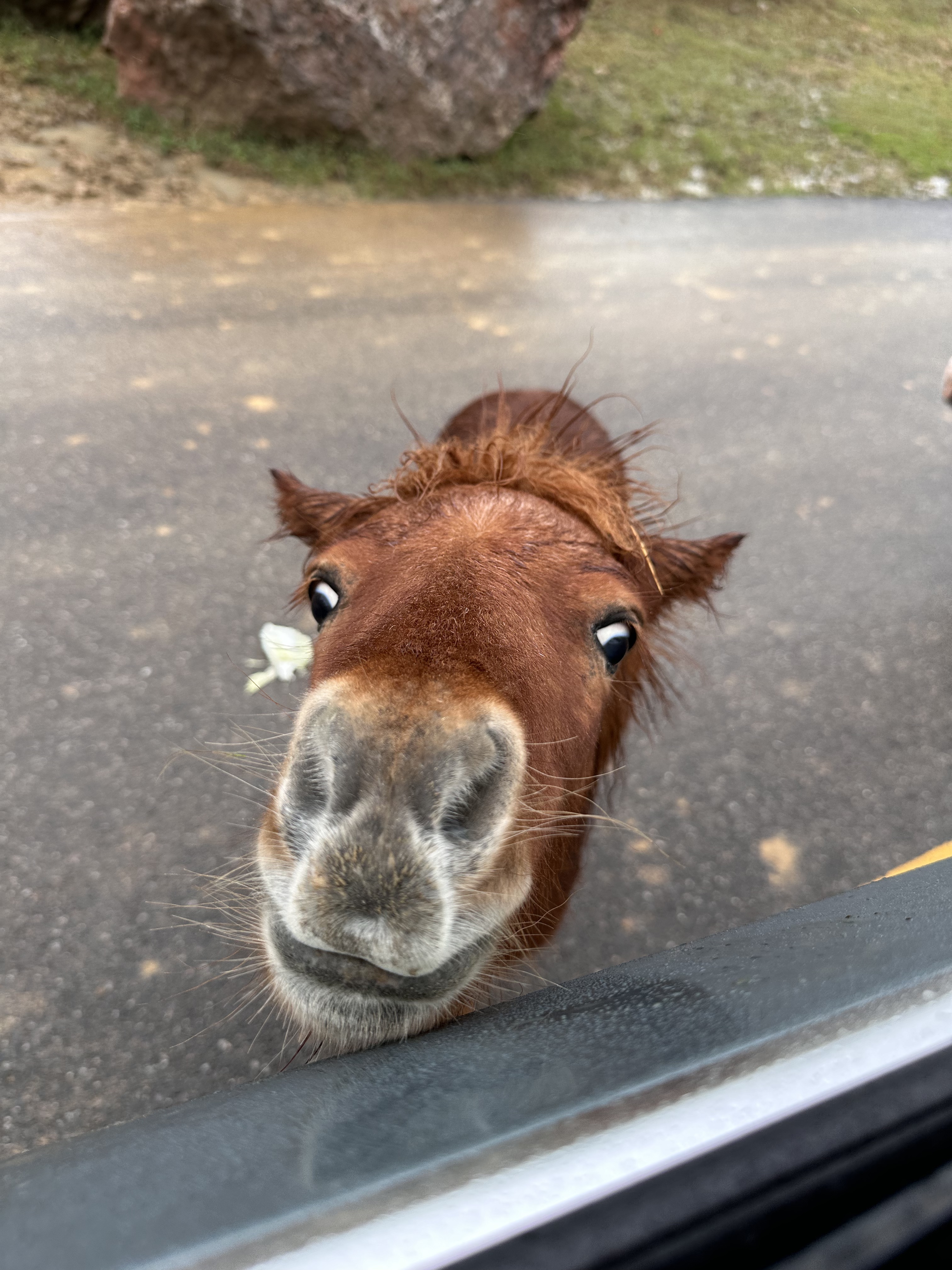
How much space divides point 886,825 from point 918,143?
33.7 feet

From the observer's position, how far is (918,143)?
9.83 metres

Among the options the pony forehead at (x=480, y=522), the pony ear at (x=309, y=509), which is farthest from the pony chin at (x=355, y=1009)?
the pony ear at (x=309, y=509)

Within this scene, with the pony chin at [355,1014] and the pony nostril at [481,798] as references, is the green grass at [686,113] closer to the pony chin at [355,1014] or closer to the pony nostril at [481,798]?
the pony nostril at [481,798]

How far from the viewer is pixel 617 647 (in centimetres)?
184

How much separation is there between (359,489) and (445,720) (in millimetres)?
3457

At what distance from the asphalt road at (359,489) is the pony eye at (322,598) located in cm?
136

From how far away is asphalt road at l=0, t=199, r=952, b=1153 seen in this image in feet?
9.02

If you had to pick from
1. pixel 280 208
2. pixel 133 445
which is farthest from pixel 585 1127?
pixel 280 208

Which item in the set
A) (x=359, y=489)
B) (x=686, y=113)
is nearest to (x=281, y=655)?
(x=359, y=489)

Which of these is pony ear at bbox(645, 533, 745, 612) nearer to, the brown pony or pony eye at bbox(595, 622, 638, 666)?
the brown pony

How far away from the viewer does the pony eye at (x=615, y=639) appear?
1799 millimetres

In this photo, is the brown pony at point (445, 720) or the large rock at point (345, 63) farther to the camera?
the large rock at point (345, 63)

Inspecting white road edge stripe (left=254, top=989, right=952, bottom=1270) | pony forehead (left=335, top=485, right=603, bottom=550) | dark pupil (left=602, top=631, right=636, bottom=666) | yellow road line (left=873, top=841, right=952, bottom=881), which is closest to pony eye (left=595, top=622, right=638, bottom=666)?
dark pupil (left=602, top=631, right=636, bottom=666)

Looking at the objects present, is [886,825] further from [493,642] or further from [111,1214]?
[111,1214]
